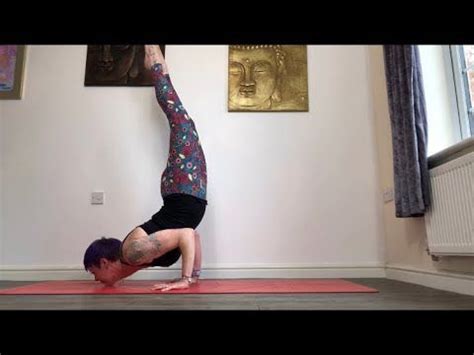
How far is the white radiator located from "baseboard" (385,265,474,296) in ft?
0.45

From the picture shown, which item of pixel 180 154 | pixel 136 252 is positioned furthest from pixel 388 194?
pixel 136 252

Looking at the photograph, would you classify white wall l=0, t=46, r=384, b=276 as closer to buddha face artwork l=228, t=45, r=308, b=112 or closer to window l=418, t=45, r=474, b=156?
buddha face artwork l=228, t=45, r=308, b=112

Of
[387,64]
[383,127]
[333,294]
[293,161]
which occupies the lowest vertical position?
[333,294]

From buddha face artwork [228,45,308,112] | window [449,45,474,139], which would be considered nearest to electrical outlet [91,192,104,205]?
buddha face artwork [228,45,308,112]

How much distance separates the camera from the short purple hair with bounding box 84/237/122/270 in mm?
2260

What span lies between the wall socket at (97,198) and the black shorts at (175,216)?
0.88 m

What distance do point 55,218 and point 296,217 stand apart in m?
1.90

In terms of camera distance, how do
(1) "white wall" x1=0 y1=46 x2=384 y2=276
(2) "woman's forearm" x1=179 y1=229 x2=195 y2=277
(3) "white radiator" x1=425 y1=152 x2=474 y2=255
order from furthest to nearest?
(1) "white wall" x1=0 y1=46 x2=384 y2=276 → (2) "woman's forearm" x1=179 y1=229 x2=195 y2=277 → (3) "white radiator" x1=425 y1=152 x2=474 y2=255

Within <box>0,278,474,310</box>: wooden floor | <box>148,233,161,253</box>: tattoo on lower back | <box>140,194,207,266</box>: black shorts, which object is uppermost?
<box>140,194,207,266</box>: black shorts

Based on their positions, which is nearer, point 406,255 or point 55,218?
point 406,255

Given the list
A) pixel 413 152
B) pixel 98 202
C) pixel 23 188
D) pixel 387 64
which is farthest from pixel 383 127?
pixel 23 188

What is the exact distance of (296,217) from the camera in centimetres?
307
